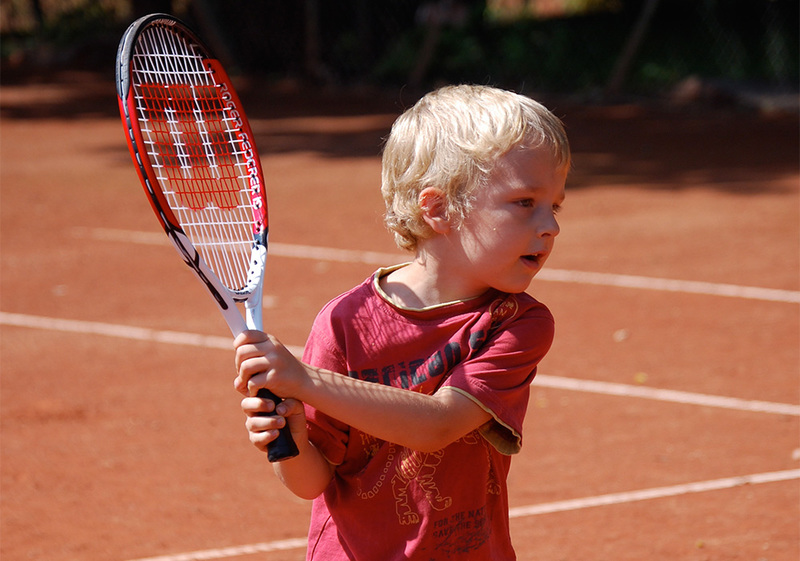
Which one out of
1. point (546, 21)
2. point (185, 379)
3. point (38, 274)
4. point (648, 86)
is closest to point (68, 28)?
point (546, 21)

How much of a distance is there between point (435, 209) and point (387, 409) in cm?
40

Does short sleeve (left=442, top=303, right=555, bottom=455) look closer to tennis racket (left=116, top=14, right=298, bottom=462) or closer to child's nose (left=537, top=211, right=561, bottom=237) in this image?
child's nose (left=537, top=211, right=561, bottom=237)

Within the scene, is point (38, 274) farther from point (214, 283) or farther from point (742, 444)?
point (214, 283)

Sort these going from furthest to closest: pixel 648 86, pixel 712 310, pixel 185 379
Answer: pixel 648 86 < pixel 712 310 < pixel 185 379

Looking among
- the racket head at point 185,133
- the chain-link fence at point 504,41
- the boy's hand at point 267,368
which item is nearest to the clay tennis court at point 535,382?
the racket head at point 185,133

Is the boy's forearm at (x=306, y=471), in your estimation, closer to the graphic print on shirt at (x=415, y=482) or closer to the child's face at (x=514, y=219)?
the graphic print on shirt at (x=415, y=482)

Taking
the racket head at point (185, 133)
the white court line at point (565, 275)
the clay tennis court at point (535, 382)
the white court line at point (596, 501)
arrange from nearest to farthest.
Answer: the racket head at point (185, 133) → the white court line at point (596, 501) → the clay tennis court at point (535, 382) → the white court line at point (565, 275)

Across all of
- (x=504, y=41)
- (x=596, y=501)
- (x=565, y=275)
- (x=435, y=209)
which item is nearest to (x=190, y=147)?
(x=435, y=209)

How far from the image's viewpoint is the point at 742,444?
184 inches

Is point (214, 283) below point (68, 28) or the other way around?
the other way around

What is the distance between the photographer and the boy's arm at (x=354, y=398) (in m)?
1.91

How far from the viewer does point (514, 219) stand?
2.00 metres

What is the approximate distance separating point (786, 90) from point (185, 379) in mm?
13030

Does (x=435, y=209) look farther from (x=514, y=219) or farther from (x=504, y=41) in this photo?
(x=504, y=41)
